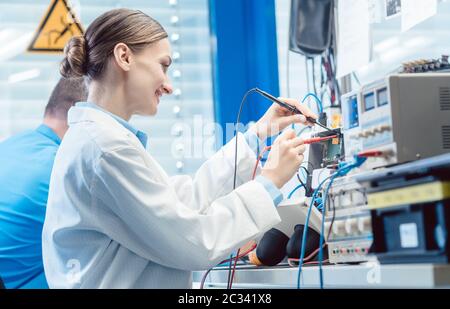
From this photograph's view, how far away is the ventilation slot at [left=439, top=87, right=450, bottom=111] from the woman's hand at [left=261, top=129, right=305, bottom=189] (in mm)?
346

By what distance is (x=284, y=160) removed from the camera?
1.58 metres

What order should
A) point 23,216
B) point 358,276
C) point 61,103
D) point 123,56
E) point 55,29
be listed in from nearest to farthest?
point 358,276, point 123,56, point 23,216, point 61,103, point 55,29

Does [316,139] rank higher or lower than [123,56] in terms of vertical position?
lower

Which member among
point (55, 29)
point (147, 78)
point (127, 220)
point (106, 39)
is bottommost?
point (127, 220)

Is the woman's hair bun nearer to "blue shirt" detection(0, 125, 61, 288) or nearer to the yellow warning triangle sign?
"blue shirt" detection(0, 125, 61, 288)

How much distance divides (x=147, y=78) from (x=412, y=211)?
845 mm

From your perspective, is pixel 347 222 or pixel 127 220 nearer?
pixel 347 222

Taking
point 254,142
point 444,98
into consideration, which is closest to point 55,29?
point 254,142

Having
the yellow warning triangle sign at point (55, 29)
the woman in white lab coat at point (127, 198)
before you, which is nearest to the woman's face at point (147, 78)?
the woman in white lab coat at point (127, 198)

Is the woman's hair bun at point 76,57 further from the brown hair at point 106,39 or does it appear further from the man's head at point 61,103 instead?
the man's head at point 61,103

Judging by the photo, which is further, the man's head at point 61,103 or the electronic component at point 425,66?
the man's head at point 61,103

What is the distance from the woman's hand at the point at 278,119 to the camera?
5.94 feet

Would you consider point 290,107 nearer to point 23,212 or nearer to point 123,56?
point 123,56

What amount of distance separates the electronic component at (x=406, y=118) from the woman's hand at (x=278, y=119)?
39cm
